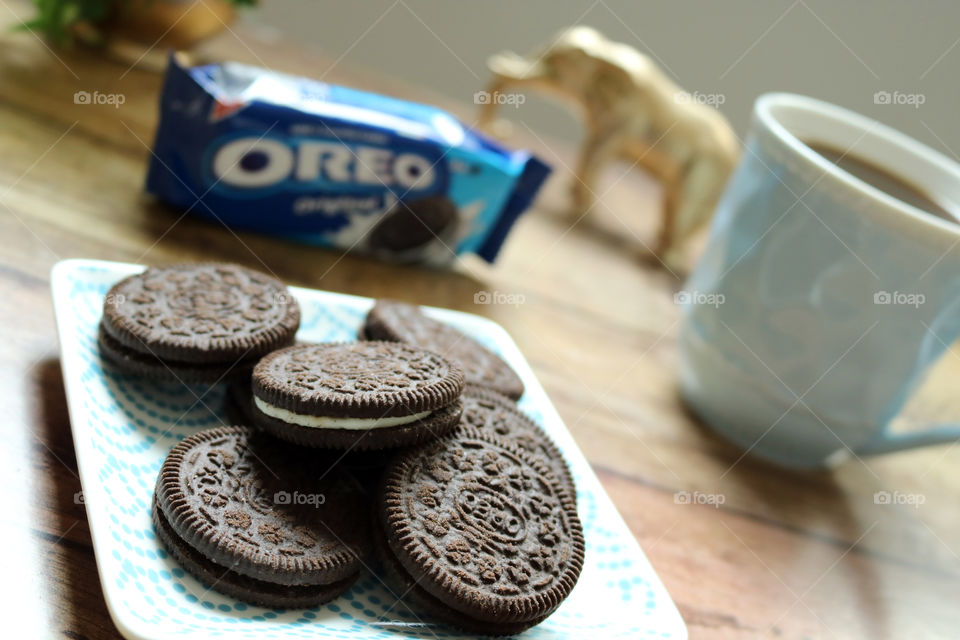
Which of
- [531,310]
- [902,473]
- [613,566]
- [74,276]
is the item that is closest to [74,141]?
[74,276]

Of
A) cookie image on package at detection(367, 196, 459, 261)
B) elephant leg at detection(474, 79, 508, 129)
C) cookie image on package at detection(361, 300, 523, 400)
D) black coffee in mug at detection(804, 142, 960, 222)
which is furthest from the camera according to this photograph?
elephant leg at detection(474, 79, 508, 129)

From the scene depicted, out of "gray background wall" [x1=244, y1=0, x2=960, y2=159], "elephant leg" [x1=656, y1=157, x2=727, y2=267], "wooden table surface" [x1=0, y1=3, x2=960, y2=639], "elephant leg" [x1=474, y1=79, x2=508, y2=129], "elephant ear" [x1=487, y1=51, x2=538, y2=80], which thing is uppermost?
"gray background wall" [x1=244, y1=0, x2=960, y2=159]

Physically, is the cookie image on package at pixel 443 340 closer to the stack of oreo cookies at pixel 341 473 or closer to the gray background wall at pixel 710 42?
the stack of oreo cookies at pixel 341 473

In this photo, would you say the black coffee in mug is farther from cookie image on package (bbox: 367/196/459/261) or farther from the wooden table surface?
cookie image on package (bbox: 367/196/459/261)

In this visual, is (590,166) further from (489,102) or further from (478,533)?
(478,533)

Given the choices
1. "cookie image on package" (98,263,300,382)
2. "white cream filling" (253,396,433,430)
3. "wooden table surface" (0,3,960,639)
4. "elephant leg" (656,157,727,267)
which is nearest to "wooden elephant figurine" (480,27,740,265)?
"elephant leg" (656,157,727,267)

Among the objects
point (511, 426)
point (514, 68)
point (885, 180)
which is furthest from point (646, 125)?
point (511, 426)

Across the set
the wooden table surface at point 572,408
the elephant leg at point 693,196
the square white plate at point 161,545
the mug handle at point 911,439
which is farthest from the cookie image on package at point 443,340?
the elephant leg at point 693,196
